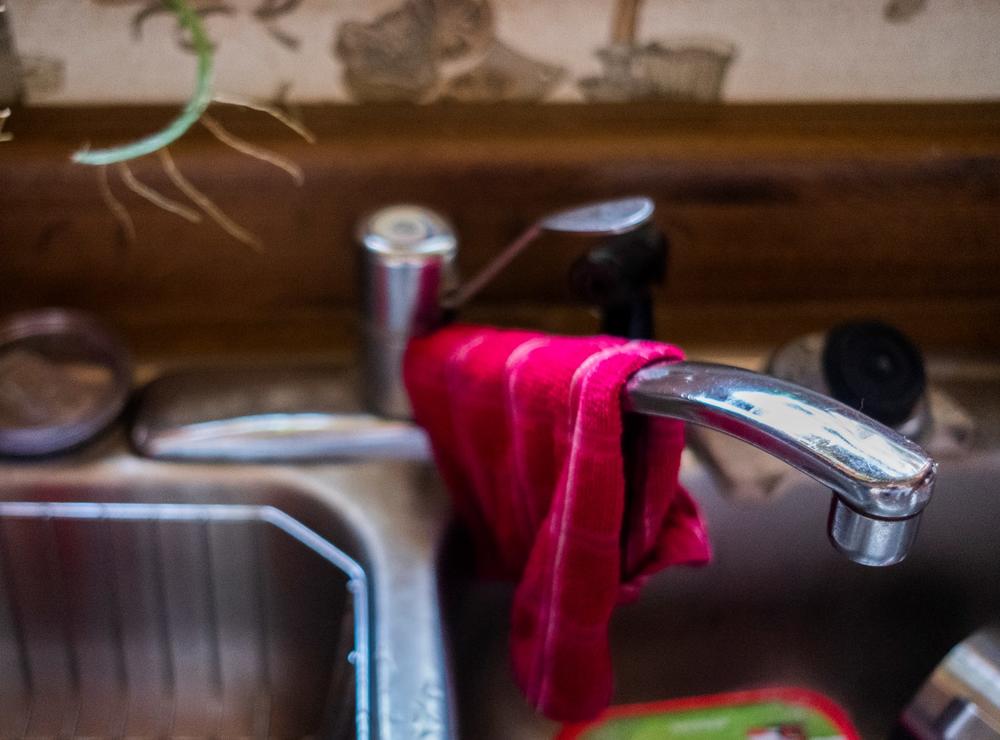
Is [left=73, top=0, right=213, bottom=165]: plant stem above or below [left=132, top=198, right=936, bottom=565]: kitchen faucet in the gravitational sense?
above

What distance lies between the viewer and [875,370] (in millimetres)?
627

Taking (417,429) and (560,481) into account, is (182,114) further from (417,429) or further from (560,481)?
(560,481)

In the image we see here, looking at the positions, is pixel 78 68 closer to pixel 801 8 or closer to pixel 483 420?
pixel 483 420

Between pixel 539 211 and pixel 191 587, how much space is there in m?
0.35

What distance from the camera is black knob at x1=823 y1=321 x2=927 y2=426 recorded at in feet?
2.01

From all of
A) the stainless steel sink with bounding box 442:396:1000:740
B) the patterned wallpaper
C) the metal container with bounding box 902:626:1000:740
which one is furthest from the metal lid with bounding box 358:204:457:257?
the metal container with bounding box 902:626:1000:740

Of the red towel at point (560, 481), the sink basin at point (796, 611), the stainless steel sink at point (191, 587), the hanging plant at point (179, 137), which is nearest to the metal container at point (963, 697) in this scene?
the sink basin at point (796, 611)

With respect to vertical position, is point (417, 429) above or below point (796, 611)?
above

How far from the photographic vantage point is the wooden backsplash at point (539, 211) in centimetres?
64

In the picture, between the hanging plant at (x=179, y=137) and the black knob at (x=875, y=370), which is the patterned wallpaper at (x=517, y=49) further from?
the black knob at (x=875, y=370)

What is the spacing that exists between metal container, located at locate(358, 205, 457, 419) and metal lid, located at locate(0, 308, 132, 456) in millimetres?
186

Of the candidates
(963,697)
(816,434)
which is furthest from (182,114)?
(963,697)

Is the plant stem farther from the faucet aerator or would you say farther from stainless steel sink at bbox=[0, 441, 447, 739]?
the faucet aerator

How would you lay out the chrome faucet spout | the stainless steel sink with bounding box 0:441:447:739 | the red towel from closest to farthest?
the chrome faucet spout < the red towel < the stainless steel sink with bounding box 0:441:447:739
